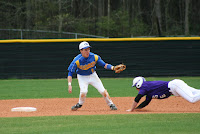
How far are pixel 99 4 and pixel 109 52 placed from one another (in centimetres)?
1514

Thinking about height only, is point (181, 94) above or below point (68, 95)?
above

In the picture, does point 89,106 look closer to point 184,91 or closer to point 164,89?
point 164,89

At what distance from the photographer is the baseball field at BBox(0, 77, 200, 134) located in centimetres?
648

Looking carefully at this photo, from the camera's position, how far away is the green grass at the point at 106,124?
249 inches

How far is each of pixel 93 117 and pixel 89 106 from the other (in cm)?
224

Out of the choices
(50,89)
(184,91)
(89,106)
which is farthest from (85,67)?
(50,89)

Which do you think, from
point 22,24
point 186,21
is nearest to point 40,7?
point 22,24

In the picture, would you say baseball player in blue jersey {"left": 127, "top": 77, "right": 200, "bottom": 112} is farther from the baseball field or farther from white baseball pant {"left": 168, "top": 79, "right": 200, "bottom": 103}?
the baseball field

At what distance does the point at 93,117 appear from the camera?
7.90 meters

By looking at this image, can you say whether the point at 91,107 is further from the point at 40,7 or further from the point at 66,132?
the point at 40,7

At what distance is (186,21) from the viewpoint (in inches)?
1195

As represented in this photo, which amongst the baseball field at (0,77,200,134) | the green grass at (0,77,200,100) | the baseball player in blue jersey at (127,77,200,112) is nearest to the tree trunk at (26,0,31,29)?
the green grass at (0,77,200,100)

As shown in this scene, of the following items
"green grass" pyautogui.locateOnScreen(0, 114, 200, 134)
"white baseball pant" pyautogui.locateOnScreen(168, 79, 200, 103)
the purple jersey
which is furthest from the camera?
the purple jersey

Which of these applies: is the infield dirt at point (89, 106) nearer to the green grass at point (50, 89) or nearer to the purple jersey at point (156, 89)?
the purple jersey at point (156, 89)
